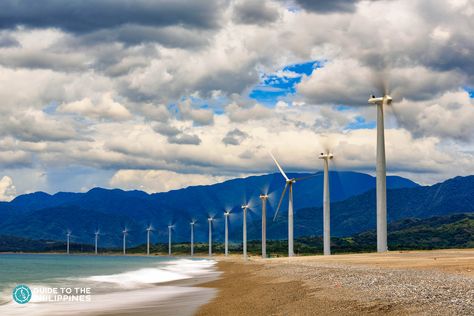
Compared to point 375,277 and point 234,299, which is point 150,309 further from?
point 375,277

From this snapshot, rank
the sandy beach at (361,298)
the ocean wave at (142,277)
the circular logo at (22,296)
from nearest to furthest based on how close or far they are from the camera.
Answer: the sandy beach at (361,298), the circular logo at (22,296), the ocean wave at (142,277)

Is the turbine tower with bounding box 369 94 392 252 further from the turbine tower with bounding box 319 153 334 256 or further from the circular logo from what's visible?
the circular logo

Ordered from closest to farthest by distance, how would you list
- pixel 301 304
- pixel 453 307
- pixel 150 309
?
pixel 453 307 < pixel 301 304 < pixel 150 309

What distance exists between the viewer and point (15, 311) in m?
43.0

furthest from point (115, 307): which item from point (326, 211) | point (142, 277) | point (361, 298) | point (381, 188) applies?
point (326, 211)

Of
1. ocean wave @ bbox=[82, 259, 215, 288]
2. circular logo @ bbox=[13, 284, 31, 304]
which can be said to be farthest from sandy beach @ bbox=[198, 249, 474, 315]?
ocean wave @ bbox=[82, 259, 215, 288]

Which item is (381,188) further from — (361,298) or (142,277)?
(361,298)

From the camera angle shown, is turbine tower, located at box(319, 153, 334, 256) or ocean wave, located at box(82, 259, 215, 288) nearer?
ocean wave, located at box(82, 259, 215, 288)

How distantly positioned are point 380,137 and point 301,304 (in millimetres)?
65966

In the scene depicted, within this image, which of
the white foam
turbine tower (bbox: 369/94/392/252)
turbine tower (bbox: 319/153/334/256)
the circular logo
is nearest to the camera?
the white foam

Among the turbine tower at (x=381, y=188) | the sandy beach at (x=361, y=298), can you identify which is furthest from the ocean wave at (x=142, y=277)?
the sandy beach at (x=361, y=298)

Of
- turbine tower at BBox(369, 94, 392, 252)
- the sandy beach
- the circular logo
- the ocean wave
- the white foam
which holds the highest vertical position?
turbine tower at BBox(369, 94, 392, 252)

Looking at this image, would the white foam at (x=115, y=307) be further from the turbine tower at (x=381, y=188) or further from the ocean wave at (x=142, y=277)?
the turbine tower at (x=381, y=188)

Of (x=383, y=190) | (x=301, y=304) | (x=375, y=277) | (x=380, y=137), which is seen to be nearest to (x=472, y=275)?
(x=375, y=277)
